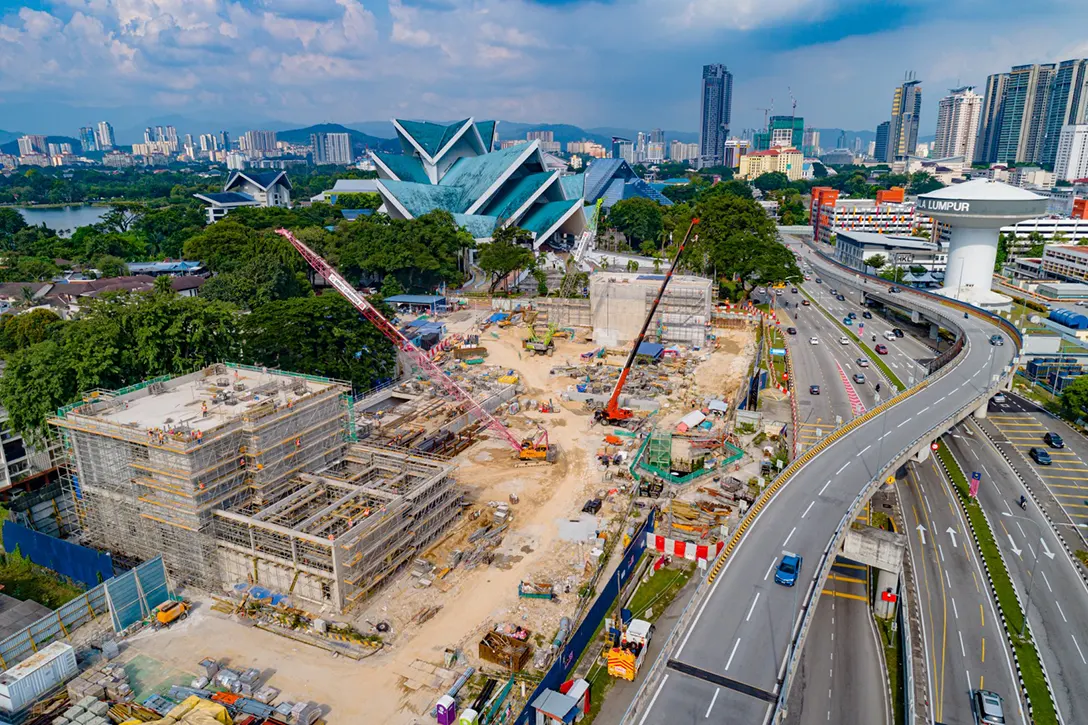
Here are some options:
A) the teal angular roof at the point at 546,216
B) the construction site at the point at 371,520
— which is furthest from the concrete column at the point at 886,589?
the teal angular roof at the point at 546,216

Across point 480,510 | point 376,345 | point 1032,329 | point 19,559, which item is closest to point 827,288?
point 1032,329

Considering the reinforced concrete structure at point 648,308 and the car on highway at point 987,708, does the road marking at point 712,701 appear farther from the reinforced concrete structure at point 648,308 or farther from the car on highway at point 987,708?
the reinforced concrete structure at point 648,308

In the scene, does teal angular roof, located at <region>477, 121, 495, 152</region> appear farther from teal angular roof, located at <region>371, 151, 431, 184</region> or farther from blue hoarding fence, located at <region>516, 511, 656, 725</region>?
blue hoarding fence, located at <region>516, 511, 656, 725</region>

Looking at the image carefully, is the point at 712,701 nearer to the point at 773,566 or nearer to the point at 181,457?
the point at 773,566

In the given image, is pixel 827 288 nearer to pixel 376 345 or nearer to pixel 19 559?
pixel 376 345

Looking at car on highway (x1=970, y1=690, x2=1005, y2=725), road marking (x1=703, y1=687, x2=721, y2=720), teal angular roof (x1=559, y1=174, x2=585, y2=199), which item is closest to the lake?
teal angular roof (x1=559, y1=174, x2=585, y2=199)
